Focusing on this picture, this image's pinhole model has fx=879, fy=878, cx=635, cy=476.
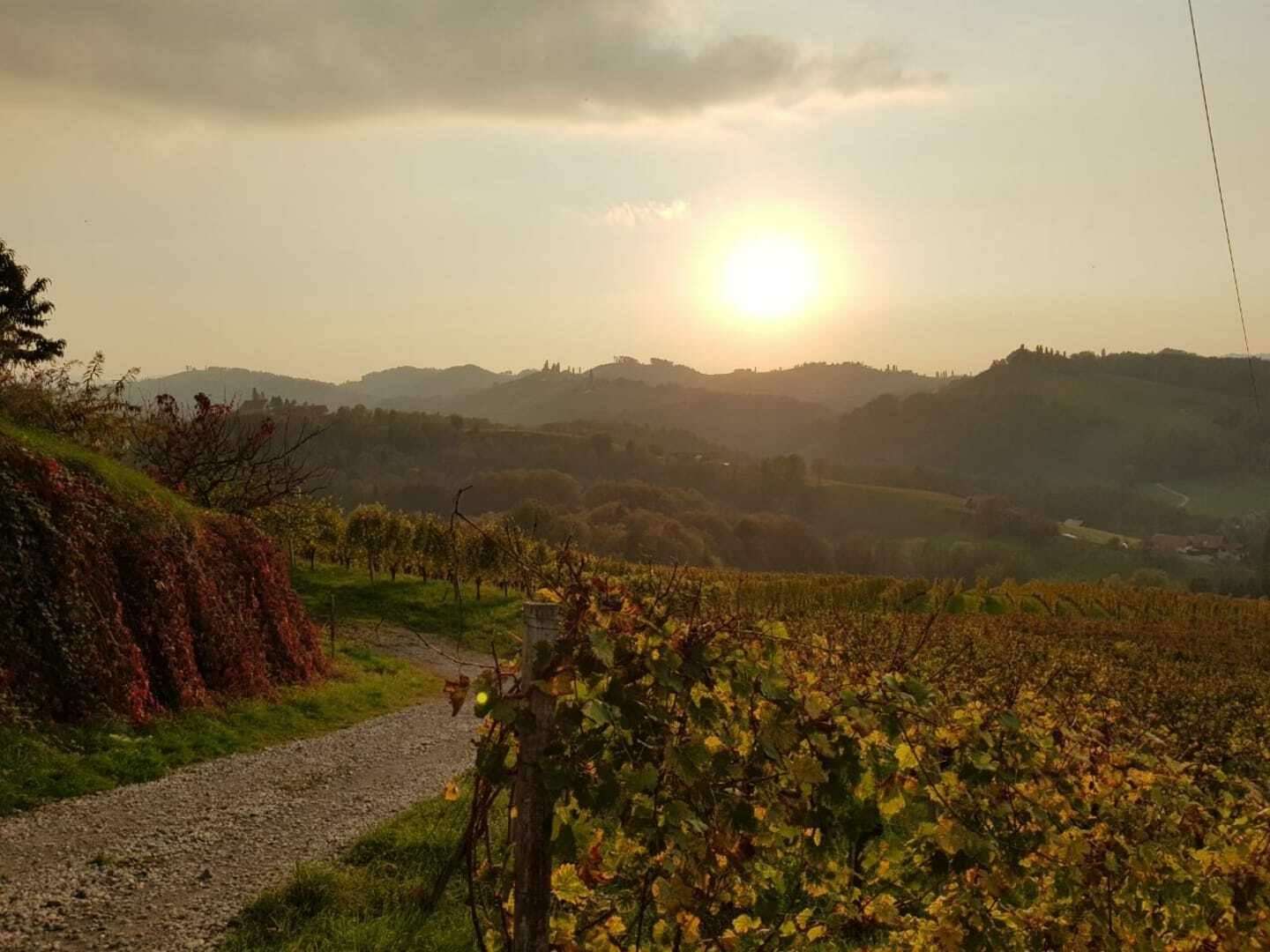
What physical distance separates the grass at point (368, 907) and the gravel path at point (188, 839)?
19.1 inches

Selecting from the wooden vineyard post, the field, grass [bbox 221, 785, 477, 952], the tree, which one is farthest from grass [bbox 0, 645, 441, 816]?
the tree

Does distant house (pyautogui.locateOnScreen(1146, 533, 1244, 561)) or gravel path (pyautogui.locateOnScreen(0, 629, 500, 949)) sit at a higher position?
gravel path (pyautogui.locateOnScreen(0, 629, 500, 949))

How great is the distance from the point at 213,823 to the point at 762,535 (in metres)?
136

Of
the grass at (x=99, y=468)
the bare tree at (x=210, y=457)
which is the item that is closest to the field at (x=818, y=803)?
the grass at (x=99, y=468)

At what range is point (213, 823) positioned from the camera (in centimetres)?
1162

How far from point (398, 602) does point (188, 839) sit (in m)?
27.5

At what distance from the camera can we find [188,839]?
36.0 feet

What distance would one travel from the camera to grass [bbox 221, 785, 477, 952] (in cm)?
801

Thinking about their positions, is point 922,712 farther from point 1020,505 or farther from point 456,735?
point 1020,505

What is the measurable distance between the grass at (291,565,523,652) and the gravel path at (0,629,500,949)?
16.1 metres

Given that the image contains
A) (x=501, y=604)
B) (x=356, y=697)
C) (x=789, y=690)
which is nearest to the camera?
(x=789, y=690)

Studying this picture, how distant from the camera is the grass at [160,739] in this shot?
485 inches

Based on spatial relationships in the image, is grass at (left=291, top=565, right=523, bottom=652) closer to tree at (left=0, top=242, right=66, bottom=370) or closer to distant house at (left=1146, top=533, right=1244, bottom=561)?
tree at (left=0, top=242, right=66, bottom=370)

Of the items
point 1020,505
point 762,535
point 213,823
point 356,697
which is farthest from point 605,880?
point 1020,505
